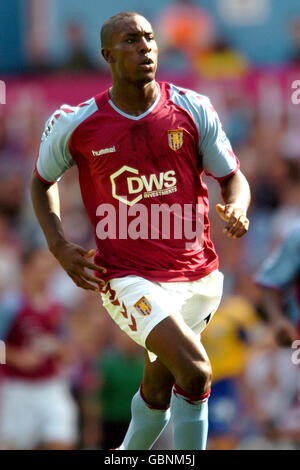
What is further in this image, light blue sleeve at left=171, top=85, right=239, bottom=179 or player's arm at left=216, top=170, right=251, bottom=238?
light blue sleeve at left=171, top=85, right=239, bottom=179

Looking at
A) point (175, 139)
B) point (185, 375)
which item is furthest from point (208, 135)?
point (185, 375)

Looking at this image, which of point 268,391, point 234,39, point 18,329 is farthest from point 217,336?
point 234,39

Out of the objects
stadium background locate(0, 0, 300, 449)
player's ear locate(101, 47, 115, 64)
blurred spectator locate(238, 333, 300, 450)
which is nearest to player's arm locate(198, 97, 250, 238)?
player's ear locate(101, 47, 115, 64)

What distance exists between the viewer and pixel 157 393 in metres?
5.90

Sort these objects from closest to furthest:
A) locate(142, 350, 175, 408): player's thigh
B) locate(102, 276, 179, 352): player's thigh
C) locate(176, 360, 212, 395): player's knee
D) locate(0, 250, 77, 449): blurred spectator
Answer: locate(176, 360, 212, 395): player's knee
locate(102, 276, 179, 352): player's thigh
locate(142, 350, 175, 408): player's thigh
locate(0, 250, 77, 449): blurred spectator

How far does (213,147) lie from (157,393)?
1524mm

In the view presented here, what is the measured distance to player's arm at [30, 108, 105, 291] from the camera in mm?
5562

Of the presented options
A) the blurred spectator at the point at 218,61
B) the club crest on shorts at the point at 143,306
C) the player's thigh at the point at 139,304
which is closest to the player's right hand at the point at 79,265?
the player's thigh at the point at 139,304

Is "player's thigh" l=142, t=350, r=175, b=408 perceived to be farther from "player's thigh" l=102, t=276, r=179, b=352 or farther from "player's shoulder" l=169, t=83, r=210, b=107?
"player's shoulder" l=169, t=83, r=210, b=107

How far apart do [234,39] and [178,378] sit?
12287 millimetres

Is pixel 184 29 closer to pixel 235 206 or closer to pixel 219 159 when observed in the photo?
pixel 219 159

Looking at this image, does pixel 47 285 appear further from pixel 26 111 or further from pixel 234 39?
pixel 234 39

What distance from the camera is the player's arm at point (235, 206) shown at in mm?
5258

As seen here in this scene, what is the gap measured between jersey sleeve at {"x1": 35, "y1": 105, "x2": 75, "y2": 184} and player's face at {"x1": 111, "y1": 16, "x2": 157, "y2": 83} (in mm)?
474
